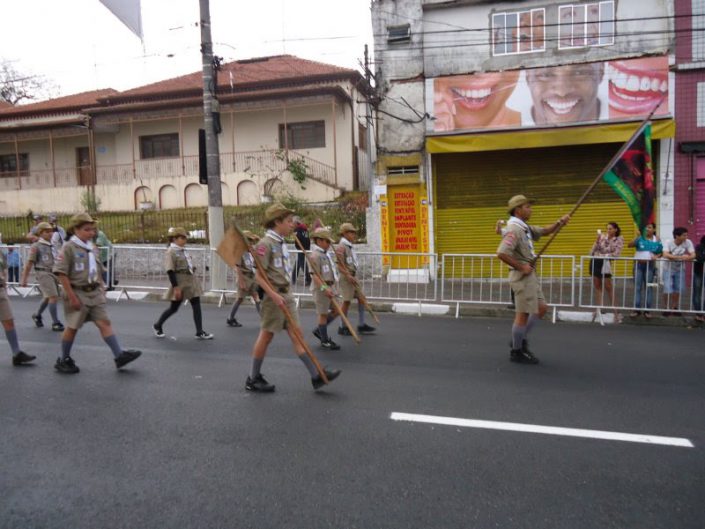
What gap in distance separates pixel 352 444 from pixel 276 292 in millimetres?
1740

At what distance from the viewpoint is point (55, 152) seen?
1039 inches

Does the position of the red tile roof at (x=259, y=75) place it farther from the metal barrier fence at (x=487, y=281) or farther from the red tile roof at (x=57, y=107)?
the metal barrier fence at (x=487, y=281)

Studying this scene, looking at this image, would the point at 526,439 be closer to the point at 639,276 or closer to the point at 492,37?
the point at 639,276

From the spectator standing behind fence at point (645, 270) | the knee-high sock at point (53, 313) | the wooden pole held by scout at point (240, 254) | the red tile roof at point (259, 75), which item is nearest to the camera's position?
the wooden pole held by scout at point (240, 254)

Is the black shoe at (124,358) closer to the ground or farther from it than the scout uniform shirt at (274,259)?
closer to the ground

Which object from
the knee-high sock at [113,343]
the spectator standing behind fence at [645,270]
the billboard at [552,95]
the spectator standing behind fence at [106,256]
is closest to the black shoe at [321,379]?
the knee-high sock at [113,343]

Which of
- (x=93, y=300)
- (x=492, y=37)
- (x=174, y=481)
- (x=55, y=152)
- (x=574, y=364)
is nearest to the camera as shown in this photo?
(x=174, y=481)

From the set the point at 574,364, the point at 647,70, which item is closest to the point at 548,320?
the point at 574,364

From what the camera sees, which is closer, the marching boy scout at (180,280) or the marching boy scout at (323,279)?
the marching boy scout at (323,279)

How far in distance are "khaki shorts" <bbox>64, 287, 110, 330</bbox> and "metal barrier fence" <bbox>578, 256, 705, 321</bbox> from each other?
7.55 m

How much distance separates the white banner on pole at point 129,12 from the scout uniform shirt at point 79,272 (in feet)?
17.1

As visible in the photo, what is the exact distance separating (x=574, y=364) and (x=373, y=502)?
161 inches

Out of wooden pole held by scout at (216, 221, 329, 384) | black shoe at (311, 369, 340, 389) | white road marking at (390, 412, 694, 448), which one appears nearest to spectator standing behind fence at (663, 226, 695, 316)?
white road marking at (390, 412, 694, 448)

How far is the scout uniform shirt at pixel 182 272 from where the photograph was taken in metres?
7.89
